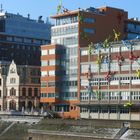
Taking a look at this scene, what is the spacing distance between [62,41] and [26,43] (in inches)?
2384

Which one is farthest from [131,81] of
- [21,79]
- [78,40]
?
[21,79]

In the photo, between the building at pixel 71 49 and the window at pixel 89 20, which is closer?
the building at pixel 71 49

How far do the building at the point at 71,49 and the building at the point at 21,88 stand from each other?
1590 centimetres

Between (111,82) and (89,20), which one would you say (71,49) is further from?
(111,82)

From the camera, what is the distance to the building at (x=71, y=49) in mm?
131625

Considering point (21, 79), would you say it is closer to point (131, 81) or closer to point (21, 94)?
point (21, 94)

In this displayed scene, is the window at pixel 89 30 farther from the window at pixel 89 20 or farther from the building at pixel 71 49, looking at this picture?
the window at pixel 89 20

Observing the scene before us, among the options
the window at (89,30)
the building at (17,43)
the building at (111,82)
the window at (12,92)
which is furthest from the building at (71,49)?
the building at (17,43)

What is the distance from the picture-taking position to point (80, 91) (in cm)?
12962

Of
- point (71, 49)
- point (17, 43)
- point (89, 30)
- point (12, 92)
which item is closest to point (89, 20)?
point (89, 30)

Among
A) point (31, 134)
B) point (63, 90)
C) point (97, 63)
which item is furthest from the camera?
point (63, 90)

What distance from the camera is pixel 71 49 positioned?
440ft

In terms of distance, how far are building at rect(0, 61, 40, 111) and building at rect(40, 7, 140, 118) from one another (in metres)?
15.9

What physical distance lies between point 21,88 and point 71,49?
28.0 meters
